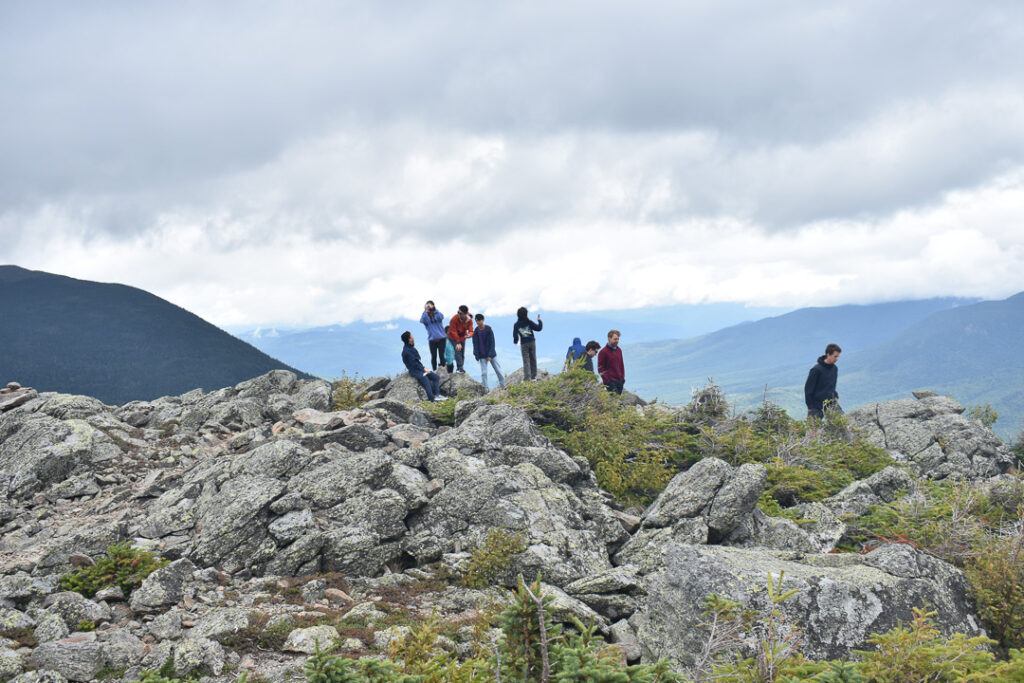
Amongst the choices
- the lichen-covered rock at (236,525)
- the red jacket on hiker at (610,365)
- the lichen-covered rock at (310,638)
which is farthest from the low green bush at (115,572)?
the red jacket on hiker at (610,365)

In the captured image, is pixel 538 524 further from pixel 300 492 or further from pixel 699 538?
pixel 300 492

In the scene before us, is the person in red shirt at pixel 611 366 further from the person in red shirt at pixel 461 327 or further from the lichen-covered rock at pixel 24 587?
the lichen-covered rock at pixel 24 587

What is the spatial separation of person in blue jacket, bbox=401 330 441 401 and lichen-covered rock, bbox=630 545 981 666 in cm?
1749

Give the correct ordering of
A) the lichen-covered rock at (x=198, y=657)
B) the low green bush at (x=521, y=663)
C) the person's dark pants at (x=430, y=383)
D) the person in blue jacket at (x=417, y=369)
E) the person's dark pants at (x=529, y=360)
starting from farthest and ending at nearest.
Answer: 1. the person's dark pants at (x=529, y=360)
2. the person's dark pants at (x=430, y=383)
3. the person in blue jacket at (x=417, y=369)
4. the lichen-covered rock at (x=198, y=657)
5. the low green bush at (x=521, y=663)

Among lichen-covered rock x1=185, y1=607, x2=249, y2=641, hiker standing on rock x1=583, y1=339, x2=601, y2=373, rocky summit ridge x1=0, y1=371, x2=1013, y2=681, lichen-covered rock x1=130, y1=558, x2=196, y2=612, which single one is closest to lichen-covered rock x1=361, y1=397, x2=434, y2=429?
rocky summit ridge x1=0, y1=371, x2=1013, y2=681

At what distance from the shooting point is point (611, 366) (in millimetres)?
22031

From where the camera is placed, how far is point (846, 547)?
11836mm

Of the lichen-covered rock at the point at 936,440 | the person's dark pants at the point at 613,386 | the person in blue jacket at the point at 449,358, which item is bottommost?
the lichen-covered rock at the point at 936,440

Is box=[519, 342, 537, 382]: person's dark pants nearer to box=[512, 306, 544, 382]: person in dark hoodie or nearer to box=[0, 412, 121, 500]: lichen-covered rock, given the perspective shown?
box=[512, 306, 544, 382]: person in dark hoodie

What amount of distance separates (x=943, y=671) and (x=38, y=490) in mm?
19811

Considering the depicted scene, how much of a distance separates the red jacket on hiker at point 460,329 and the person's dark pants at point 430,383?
2208 mm

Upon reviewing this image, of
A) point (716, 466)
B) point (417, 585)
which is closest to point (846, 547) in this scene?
point (716, 466)

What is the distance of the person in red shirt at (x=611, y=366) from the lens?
21875 mm

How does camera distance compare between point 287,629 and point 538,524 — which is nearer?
point 287,629
